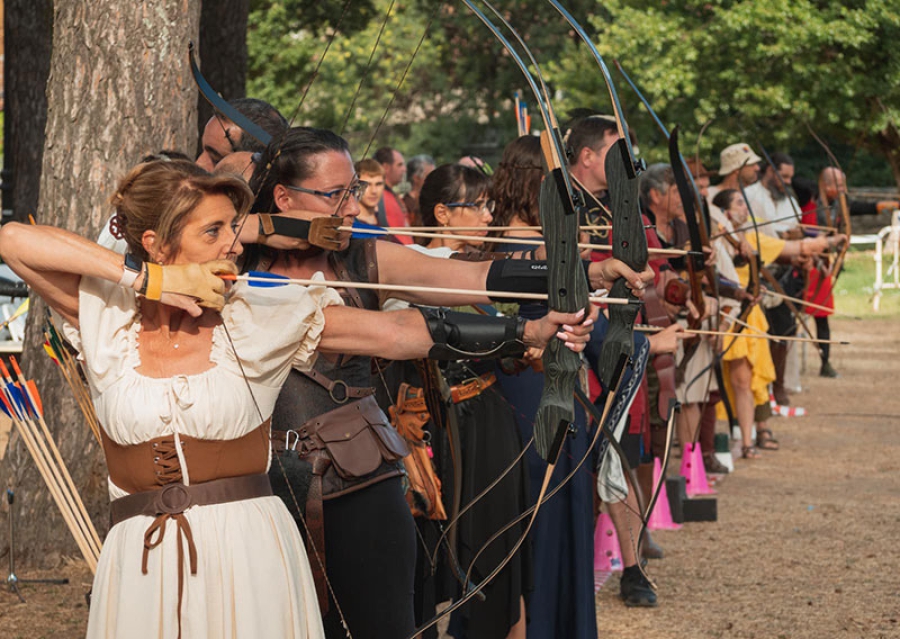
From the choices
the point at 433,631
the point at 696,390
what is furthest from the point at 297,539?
the point at 696,390

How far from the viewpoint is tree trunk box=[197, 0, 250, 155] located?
805cm

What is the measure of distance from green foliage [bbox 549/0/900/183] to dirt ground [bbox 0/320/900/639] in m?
9.97

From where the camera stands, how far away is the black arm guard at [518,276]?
274 cm

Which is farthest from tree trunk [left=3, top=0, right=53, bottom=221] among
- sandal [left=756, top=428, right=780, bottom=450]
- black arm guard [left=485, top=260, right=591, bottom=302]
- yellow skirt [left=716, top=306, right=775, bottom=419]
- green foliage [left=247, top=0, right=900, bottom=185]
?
black arm guard [left=485, top=260, right=591, bottom=302]

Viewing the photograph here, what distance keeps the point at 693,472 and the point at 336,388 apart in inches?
175

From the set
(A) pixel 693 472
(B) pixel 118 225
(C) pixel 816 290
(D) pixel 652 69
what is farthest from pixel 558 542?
(D) pixel 652 69

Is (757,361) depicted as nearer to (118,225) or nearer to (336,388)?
(336,388)

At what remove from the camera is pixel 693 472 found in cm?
711

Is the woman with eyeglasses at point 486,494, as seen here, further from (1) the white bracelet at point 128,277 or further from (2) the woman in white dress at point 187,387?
(1) the white bracelet at point 128,277

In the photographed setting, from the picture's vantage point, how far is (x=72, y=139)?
512 centimetres

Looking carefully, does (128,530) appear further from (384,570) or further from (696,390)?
(696,390)

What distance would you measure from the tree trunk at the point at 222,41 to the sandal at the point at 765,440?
4.11 metres

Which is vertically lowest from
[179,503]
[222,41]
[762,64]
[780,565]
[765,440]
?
[780,565]

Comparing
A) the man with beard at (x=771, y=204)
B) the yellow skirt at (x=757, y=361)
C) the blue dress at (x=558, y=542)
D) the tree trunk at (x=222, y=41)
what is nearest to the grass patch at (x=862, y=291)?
the man with beard at (x=771, y=204)
